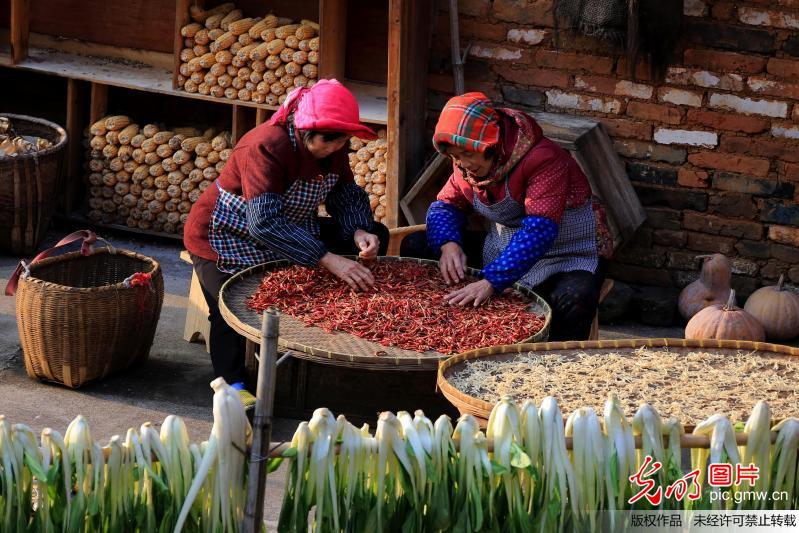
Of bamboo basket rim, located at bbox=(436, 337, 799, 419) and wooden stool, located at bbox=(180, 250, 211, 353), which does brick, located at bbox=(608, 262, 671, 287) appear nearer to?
wooden stool, located at bbox=(180, 250, 211, 353)

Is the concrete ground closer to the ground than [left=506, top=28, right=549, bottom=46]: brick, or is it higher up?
closer to the ground

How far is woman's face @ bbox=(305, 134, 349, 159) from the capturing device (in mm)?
4492

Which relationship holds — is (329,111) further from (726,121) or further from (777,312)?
(777,312)

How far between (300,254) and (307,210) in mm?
409

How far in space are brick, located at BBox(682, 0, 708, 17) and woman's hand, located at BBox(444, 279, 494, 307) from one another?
83.5 inches

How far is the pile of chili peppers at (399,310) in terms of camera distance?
12.8 feet

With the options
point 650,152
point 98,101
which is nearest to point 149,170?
point 98,101

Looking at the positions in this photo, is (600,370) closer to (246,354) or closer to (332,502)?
(332,502)

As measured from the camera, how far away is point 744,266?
5895 mm

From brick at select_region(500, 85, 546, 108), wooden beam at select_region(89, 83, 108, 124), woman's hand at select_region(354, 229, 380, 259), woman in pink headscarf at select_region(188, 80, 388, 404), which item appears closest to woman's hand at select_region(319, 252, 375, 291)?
woman in pink headscarf at select_region(188, 80, 388, 404)

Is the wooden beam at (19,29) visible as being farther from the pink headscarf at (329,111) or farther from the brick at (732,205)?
the brick at (732,205)

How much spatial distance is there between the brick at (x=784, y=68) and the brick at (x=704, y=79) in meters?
0.15

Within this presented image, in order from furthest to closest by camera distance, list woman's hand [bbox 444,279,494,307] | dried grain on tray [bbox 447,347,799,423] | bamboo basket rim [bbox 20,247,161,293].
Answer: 1. bamboo basket rim [bbox 20,247,161,293]
2. woman's hand [bbox 444,279,494,307]
3. dried grain on tray [bbox 447,347,799,423]

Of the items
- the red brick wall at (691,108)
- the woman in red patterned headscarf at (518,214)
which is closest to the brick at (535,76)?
the red brick wall at (691,108)
